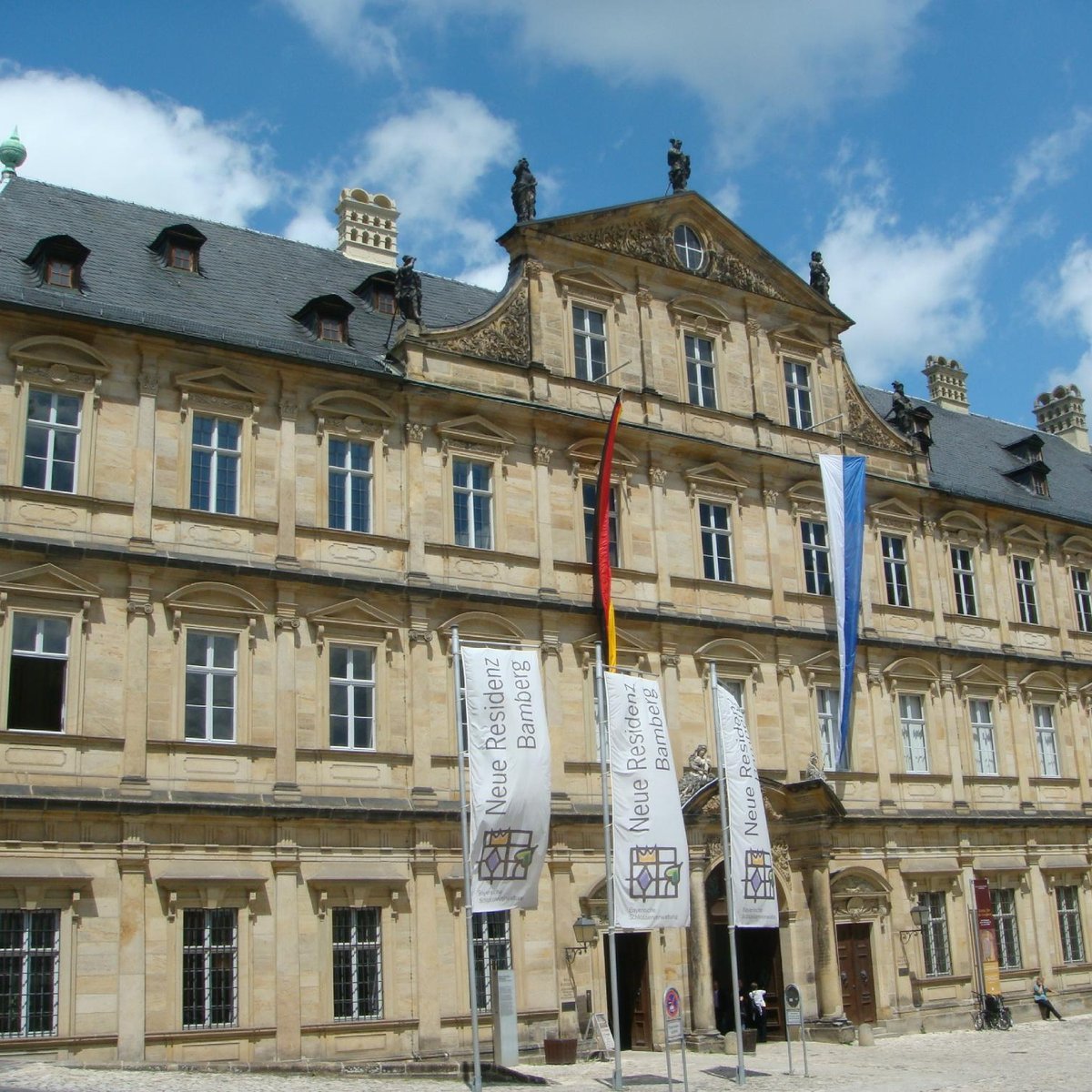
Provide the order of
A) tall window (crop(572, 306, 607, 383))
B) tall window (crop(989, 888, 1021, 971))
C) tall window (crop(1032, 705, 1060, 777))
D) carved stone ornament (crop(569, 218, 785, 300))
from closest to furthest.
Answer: tall window (crop(572, 306, 607, 383)), carved stone ornament (crop(569, 218, 785, 300)), tall window (crop(989, 888, 1021, 971)), tall window (crop(1032, 705, 1060, 777))

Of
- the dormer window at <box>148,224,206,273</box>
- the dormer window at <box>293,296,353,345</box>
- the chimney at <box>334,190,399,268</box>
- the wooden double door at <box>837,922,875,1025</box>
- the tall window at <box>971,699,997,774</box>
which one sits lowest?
the wooden double door at <box>837,922,875,1025</box>

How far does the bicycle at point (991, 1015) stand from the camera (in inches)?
1273

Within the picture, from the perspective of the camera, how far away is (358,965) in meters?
24.8

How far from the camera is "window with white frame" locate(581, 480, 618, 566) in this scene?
2986 cm

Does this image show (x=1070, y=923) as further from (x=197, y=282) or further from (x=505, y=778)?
(x=197, y=282)

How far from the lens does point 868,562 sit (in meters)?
34.7

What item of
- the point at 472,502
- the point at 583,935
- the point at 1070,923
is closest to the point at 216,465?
the point at 472,502

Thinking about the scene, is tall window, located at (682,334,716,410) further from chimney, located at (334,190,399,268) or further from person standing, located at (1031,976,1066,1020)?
person standing, located at (1031,976,1066,1020)

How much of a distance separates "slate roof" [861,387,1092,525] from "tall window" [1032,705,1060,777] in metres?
5.30

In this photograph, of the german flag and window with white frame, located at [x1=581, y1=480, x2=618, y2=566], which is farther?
window with white frame, located at [x1=581, y1=480, x2=618, y2=566]

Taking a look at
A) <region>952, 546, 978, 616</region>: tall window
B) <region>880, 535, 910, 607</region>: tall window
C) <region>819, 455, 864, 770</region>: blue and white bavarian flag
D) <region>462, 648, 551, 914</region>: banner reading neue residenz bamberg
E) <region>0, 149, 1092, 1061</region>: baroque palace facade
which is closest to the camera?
<region>462, 648, 551, 914</region>: banner reading neue residenz bamberg

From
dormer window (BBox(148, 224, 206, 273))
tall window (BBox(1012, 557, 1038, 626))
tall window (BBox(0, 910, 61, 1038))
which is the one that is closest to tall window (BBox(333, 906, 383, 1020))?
tall window (BBox(0, 910, 61, 1038))

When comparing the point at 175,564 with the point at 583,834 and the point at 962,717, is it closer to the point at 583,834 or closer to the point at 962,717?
the point at 583,834

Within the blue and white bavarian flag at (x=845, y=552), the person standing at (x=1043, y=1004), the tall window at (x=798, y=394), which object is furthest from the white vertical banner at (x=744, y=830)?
the person standing at (x=1043, y=1004)
